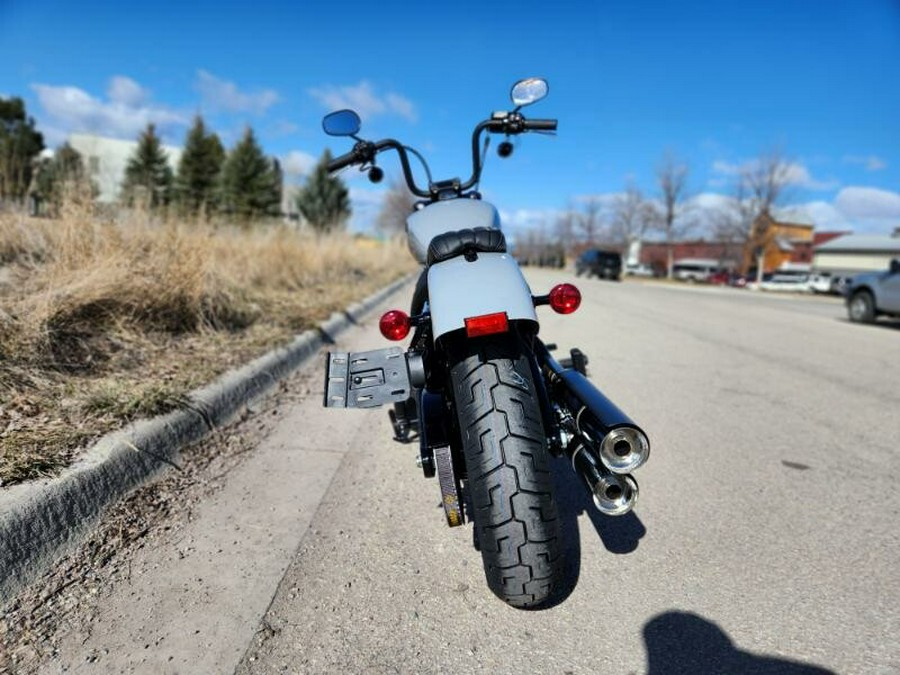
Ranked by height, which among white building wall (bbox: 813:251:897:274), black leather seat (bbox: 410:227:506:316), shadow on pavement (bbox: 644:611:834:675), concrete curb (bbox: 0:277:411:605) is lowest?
shadow on pavement (bbox: 644:611:834:675)

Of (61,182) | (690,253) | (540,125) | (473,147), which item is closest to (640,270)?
(690,253)

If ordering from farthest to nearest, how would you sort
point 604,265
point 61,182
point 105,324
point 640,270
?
point 640,270 → point 604,265 → point 61,182 → point 105,324

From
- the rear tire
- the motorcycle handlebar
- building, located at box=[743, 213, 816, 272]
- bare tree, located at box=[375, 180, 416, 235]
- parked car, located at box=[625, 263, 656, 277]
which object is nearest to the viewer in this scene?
the rear tire

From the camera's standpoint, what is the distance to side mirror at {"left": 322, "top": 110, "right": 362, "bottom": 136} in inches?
127

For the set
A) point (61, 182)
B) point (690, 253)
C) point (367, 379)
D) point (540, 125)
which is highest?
point (690, 253)

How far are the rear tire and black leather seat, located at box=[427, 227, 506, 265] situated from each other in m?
0.52

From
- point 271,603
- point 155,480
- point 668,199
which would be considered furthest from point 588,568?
point 668,199

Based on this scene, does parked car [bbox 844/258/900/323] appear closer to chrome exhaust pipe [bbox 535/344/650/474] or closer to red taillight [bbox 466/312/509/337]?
chrome exhaust pipe [bbox 535/344/650/474]

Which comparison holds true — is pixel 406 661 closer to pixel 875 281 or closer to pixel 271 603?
pixel 271 603

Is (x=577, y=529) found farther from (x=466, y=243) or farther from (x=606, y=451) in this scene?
(x=466, y=243)

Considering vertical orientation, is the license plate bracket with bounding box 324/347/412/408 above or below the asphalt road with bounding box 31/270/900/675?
above

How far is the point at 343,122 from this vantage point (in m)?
3.25

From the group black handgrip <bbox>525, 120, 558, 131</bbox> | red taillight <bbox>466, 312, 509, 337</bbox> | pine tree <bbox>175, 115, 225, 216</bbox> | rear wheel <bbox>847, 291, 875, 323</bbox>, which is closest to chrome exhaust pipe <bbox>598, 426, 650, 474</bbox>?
red taillight <bbox>466, 312, 509, 337</bbox>

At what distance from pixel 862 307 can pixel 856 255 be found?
6323 cm
